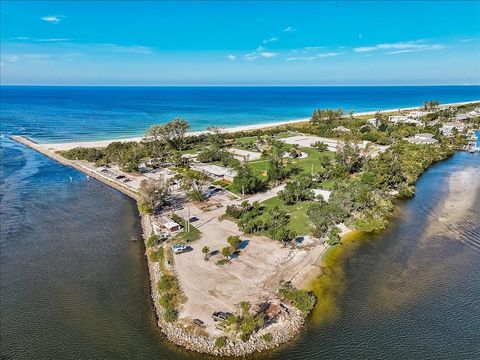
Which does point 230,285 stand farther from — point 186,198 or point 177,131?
point 177,131

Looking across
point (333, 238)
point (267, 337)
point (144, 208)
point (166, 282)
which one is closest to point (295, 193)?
point (333, 238)

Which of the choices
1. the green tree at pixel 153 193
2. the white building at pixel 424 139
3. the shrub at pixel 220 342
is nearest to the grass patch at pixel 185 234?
the green tree at pixel 153 193

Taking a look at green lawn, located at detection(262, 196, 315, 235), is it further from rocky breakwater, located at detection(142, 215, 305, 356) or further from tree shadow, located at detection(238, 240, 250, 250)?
rocky breakwater, located at detection(142, 215, 305, 356)

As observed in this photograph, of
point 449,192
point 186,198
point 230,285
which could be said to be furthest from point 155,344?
point 449,192

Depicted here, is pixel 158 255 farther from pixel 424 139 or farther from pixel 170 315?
pixel 424 139

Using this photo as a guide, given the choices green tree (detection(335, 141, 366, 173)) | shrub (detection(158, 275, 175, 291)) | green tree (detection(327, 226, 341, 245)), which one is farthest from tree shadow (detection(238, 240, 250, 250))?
green tree (detection(335, 141, 366, 173))

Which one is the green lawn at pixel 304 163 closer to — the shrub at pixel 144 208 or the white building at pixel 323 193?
the white building at pixel 323 193
